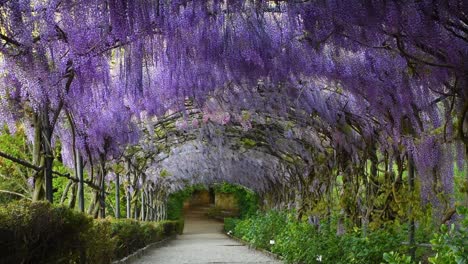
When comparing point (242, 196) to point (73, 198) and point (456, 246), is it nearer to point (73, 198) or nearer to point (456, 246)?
point (73, 198)

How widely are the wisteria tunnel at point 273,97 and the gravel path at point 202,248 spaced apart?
17.7 inches

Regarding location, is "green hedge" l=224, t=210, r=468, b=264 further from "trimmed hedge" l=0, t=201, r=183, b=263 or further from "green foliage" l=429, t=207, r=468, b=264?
"trimmed hedge" l=0, t=201, r=183, b=263

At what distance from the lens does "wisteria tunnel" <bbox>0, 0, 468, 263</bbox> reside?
5074 millimetres

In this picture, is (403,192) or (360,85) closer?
(360,85)

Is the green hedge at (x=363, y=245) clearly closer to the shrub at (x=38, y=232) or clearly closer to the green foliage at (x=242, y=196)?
the shrub at (x=38, y=232)

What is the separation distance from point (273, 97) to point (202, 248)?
9375 mm

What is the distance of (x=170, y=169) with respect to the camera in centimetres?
2178

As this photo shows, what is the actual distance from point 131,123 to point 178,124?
2937 millimetres

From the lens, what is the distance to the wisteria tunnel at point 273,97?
507 centimetres

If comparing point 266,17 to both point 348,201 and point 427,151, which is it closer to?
point 427,151

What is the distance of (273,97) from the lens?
1010 centimetres

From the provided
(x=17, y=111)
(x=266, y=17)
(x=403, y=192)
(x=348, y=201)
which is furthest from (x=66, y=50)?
(x=348, y=201)

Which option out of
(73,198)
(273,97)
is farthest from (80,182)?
(273,97)

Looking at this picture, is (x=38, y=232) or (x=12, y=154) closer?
(x=38, y=232)
